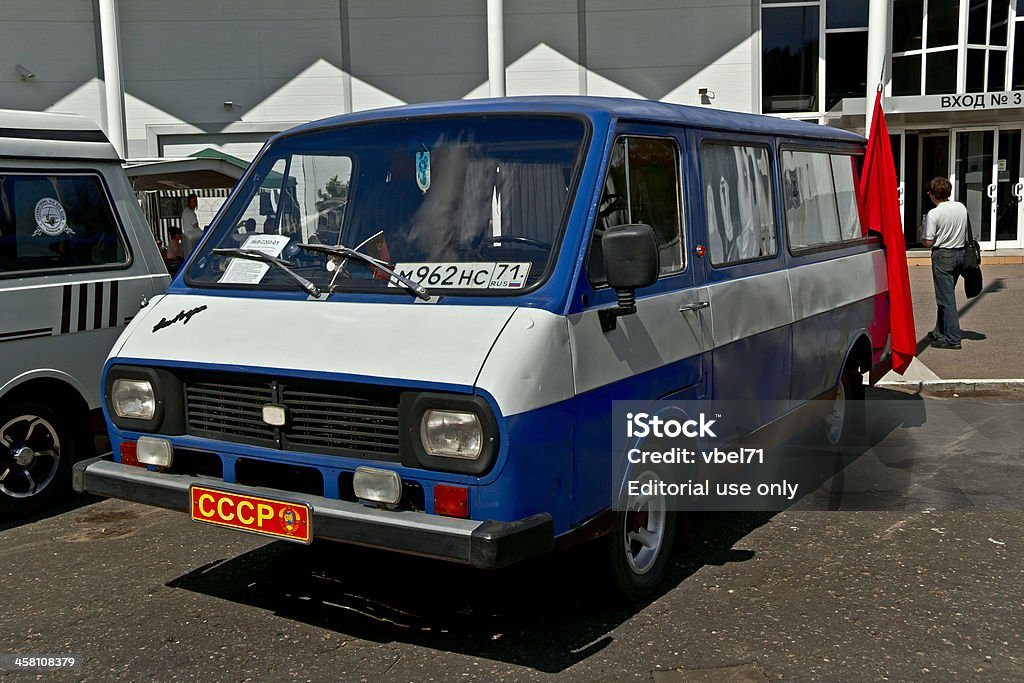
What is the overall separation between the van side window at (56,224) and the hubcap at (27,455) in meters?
0.93

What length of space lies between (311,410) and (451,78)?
1954 cm

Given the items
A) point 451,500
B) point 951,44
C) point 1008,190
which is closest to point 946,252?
point 451,500

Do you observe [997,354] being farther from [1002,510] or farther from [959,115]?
[959,115]

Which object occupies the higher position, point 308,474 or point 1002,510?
point 308,474

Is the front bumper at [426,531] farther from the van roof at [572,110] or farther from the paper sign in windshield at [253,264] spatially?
the van roof at [572,110]

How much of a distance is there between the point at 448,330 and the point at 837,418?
13.2 feet

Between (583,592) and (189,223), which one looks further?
(189,223)

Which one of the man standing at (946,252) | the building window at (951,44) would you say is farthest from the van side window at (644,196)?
the building window at (951,44)

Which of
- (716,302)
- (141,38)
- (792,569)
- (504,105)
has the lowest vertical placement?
(792,569)

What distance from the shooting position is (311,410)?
4.05m

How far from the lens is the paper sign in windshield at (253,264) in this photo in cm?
462

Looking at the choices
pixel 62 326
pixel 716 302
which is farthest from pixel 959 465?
pixel 62 326

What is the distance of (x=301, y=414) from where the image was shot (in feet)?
13.4

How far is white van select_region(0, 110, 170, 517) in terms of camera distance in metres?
5.96
